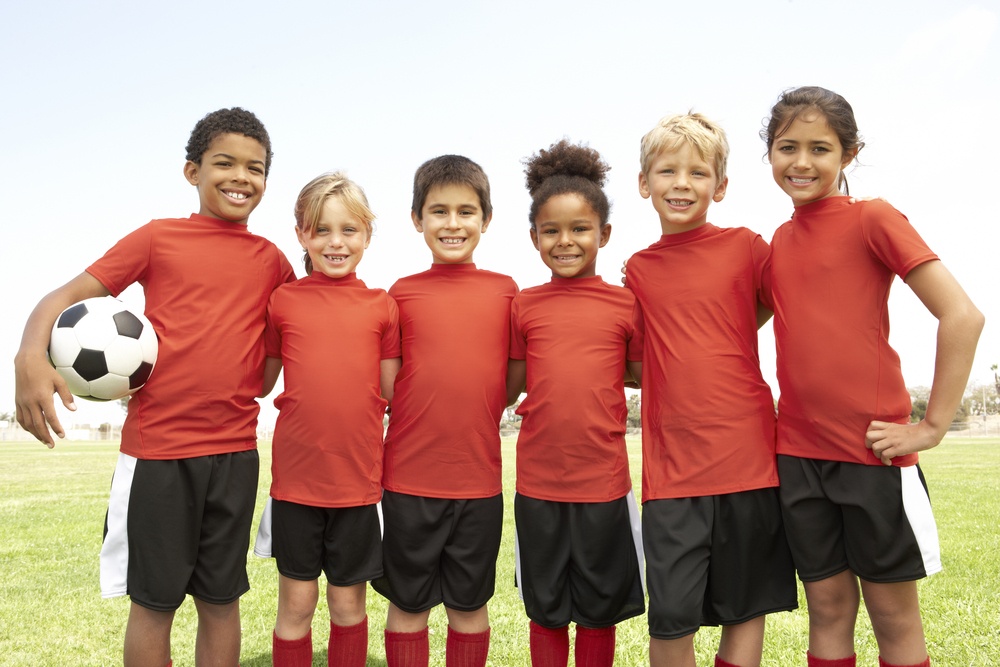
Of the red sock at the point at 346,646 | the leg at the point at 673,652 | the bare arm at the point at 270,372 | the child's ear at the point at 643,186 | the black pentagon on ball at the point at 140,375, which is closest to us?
the leg at the point at 673,652

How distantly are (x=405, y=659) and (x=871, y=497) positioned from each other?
1.87m

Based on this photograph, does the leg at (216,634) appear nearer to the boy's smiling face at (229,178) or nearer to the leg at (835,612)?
the boy's smiling face at (229,178)

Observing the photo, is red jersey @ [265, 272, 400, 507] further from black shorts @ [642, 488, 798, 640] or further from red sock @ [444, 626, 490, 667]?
black shorts @ [642, 488, 798, 640]

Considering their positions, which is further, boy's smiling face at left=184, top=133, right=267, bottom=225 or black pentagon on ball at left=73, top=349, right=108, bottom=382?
boy's smiling face at left=184, top=133, right=267, bottom=225

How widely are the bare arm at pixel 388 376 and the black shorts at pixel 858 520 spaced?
1581 mm

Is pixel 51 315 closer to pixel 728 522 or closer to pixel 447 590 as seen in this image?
pixel 447 590

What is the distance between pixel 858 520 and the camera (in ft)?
8.35

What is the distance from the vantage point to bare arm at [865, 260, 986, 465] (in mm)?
2396

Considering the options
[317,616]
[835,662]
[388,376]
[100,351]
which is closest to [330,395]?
[388,376]

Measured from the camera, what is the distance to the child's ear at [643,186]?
3.10 m

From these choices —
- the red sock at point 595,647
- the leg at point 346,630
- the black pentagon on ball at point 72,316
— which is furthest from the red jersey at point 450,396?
the black pentagon on ball at point 72,316

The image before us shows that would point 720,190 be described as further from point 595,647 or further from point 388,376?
point 595,647

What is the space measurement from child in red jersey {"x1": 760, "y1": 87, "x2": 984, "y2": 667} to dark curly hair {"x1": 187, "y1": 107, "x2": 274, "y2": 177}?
7.25ft

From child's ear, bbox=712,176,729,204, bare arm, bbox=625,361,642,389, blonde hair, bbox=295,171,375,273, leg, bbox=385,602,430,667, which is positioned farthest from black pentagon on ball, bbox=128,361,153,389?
child's ear, bbox=712,176,729,204
